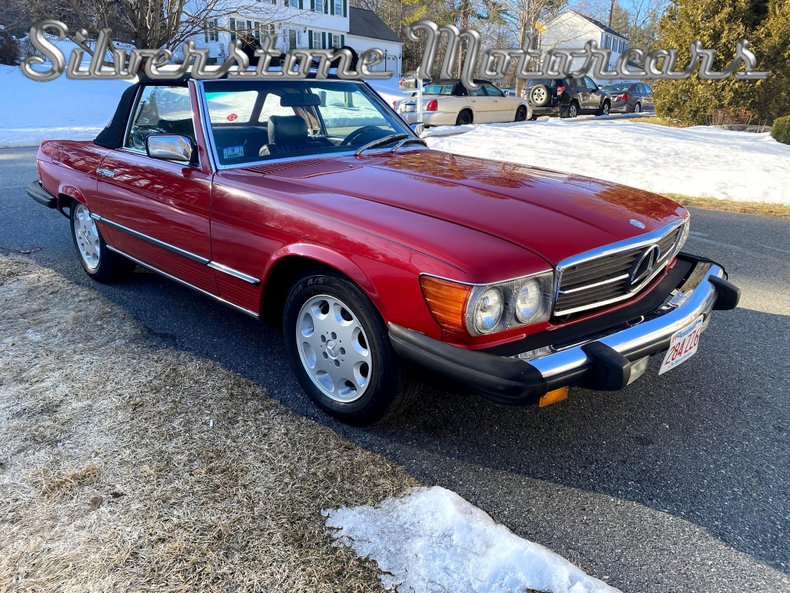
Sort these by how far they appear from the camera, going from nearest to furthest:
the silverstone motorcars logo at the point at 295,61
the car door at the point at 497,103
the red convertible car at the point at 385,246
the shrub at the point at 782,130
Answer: the red convertible car at the point at 385,246 → the silverstone motorcars logo at the point at 295,61 → the shrub at the point at 782,130 → the car door at the point at 497,103

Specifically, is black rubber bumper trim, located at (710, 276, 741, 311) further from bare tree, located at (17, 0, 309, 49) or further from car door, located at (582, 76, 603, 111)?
car door, located at (582, 76, 603, 111)

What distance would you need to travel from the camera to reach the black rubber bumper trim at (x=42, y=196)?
16.1ft

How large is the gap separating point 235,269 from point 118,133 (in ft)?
5.89

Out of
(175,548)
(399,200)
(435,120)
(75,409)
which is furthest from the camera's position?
(435,120)

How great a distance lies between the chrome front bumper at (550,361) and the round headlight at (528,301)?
14cm

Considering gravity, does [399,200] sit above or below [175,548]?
above

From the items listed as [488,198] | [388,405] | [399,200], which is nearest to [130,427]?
[388,405]

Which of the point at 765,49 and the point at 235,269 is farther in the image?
the point at 765,49

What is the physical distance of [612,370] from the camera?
7.36 ft

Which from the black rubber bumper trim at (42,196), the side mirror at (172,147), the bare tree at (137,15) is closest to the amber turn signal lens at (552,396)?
the side mirror at (172,147)

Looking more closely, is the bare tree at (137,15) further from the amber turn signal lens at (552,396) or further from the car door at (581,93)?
the amber turn signal lens at (552,396)

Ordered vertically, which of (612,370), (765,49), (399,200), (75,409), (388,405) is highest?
(765,49)

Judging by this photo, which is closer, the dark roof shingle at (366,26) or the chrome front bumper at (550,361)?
the chrome front bumper at (550,361)

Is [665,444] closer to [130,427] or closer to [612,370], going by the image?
[612,370]
